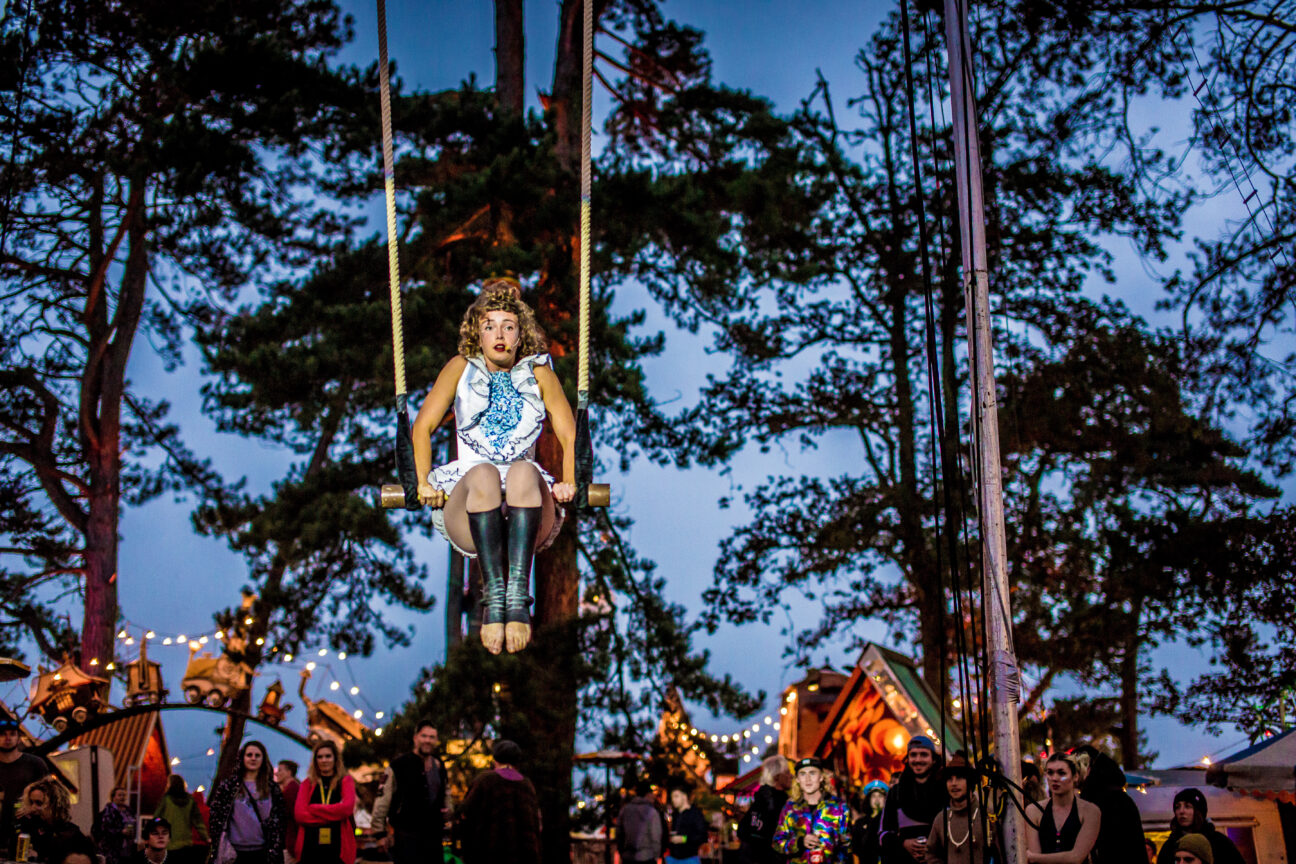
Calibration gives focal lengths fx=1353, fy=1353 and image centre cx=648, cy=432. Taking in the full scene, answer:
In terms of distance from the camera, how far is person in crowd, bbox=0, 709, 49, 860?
24.4ft

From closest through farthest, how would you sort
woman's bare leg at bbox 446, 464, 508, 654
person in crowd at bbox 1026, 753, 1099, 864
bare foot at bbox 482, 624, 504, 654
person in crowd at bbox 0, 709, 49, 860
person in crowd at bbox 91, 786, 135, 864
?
bare foot at bbox 482, 624, 504, 654 < woman's bare leg at bbox 446, 464, 508, 654 < person in crowd at bbox 1026, 753, 1099, 864 < person in crowd at bbox 0, 709, 49, 860 < person in crowd at bbox 91, 786, 135, 864

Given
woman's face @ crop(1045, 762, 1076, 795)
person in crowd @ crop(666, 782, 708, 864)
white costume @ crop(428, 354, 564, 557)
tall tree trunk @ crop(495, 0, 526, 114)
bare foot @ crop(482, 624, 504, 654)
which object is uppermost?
tall tree trunk @ crop(495, 0, 526, 114)

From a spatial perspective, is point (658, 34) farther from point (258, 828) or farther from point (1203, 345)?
point (258, 828)

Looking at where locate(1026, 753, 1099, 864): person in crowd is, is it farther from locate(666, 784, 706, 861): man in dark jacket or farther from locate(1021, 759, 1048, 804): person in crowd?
locate(666, 784, 706, 861): man in dark jacket

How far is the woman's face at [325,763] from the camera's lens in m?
7.34

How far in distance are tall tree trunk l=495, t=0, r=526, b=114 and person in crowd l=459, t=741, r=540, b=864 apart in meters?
8.55

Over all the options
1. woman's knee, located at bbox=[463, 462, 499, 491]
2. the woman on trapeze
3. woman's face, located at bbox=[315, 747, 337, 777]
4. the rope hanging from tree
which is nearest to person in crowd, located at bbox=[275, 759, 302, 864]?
woman's face, located at bbox=[315, 747, 337, 777]

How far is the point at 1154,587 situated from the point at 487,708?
9.11 m

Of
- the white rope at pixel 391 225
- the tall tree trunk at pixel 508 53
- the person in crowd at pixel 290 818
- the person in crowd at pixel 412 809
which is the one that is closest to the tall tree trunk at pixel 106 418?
the tall tree trunk at pixel 508 53

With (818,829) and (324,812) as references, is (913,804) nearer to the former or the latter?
(818,829)

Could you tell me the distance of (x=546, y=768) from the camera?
11.1 m

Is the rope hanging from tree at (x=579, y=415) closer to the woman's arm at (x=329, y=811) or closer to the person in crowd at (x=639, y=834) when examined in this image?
the woman's arm at (x=329, y=811)

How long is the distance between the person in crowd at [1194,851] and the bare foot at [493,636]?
309cm

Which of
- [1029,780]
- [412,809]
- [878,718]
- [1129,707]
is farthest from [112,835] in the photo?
[1129,707]
